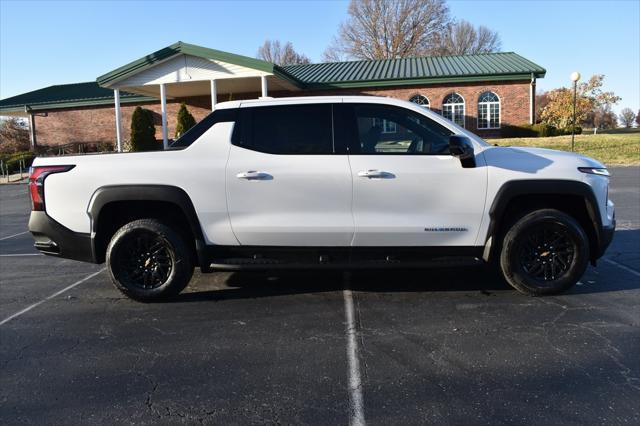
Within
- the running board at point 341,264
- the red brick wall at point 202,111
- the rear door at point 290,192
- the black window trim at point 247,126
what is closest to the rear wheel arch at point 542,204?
the running board at point 341,264

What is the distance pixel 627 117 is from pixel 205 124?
443 feet

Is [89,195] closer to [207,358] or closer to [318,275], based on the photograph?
[207,358]

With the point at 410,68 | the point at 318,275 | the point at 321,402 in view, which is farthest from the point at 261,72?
the point at 321,402

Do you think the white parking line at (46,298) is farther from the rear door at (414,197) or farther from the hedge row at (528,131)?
the hedge row at (528,131)

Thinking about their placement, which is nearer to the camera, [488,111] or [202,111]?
[488,111]

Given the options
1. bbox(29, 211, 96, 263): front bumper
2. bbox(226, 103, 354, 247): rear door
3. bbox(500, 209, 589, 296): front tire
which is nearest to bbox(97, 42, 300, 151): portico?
bbox(29, 211, 96, 263): front bumper

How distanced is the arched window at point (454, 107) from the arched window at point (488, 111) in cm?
100

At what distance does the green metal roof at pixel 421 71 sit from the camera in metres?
27.6

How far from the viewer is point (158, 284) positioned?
199 inches

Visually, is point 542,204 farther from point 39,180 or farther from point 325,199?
point 39,180

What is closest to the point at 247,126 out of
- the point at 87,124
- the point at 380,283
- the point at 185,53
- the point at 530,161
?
the point at 380,283

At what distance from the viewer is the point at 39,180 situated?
16.2 ft

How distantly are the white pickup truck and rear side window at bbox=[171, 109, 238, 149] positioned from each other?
1 centimetres

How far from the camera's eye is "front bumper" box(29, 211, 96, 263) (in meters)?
4.97
